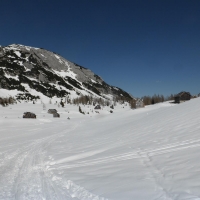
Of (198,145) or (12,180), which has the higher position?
(198,145)

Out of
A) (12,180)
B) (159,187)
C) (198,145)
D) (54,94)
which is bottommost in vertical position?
(12,180)

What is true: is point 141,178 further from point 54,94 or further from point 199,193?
point 54,94

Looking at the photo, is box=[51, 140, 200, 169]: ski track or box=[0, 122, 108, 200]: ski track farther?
box=[51, 140, 200, 169]: ski track

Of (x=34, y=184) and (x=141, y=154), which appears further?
(x=141, y=154)

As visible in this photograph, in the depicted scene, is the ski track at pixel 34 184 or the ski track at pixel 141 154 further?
the ski track at pixel 141 154

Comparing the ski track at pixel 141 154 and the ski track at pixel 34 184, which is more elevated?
the ski track at pixel 141 154

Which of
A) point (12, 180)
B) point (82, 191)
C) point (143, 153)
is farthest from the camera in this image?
point (143, 153)

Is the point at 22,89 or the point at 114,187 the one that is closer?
the point at 114,187

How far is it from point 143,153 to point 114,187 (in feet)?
10.2

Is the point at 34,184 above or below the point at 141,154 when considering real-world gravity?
below

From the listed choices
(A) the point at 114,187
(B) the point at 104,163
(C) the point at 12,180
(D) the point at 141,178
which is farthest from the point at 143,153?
(C) the point at 12,180

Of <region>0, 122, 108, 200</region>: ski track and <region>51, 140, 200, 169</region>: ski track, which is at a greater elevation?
<region>51, 140, 200, 169</region>: ski track

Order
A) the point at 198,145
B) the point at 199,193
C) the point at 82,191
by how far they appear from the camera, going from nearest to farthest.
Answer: the point at 199,193 < the point at 82,191 < the point at 198,145

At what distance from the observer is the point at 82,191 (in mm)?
4949
